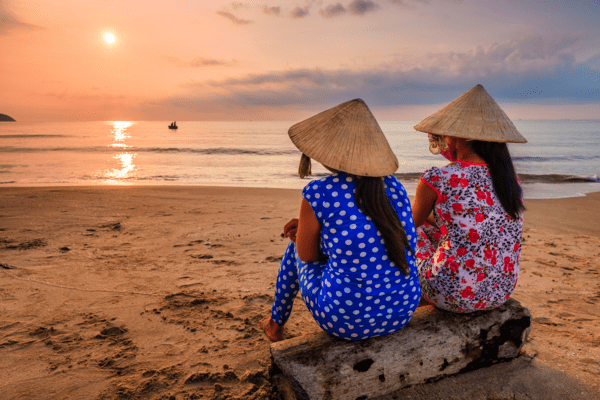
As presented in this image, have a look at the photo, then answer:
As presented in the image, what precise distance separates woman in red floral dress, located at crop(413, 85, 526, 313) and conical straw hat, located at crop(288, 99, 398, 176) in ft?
1.55

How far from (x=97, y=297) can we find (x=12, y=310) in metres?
0.62

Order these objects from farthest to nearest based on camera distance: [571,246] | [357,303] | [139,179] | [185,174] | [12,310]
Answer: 1. [185,174]
2. [139,179]
3. [571,246]
4. [12,310]
5. [357,303]

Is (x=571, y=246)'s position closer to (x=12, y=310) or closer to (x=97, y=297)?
(x=97, y=297)

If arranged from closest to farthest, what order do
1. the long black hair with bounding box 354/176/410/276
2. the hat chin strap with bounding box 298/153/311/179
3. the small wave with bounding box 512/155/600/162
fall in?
the long black hair with bounding box 354/176/410/276 < the hat chin strap with bounding box 298/153/311/179 < the small wave with bounding box 512/155/600/162

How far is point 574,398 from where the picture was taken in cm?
208

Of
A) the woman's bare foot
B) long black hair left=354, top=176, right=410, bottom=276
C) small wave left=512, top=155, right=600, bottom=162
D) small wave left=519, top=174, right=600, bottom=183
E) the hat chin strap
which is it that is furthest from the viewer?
small wave left=512, top=155, right=600, bottom=162

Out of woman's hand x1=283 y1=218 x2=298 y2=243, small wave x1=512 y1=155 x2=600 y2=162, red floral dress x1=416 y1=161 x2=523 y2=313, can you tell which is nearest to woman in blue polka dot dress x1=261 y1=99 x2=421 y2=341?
woman's hand x1=283 y1=218 x2=298 y2=243

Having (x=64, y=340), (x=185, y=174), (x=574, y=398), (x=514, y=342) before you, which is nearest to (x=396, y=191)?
(x=514, y=342)

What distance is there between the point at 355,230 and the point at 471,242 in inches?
31.1

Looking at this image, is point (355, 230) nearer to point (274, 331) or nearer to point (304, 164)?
point (304, 164)

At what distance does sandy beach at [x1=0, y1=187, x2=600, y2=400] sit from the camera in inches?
86.5

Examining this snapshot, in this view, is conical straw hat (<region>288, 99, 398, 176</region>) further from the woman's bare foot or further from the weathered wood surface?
the woman's bare foot

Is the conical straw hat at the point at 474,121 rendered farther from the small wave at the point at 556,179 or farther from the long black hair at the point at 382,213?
the small wave at the point at 556,179

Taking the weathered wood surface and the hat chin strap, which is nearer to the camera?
the weathered wood surface
